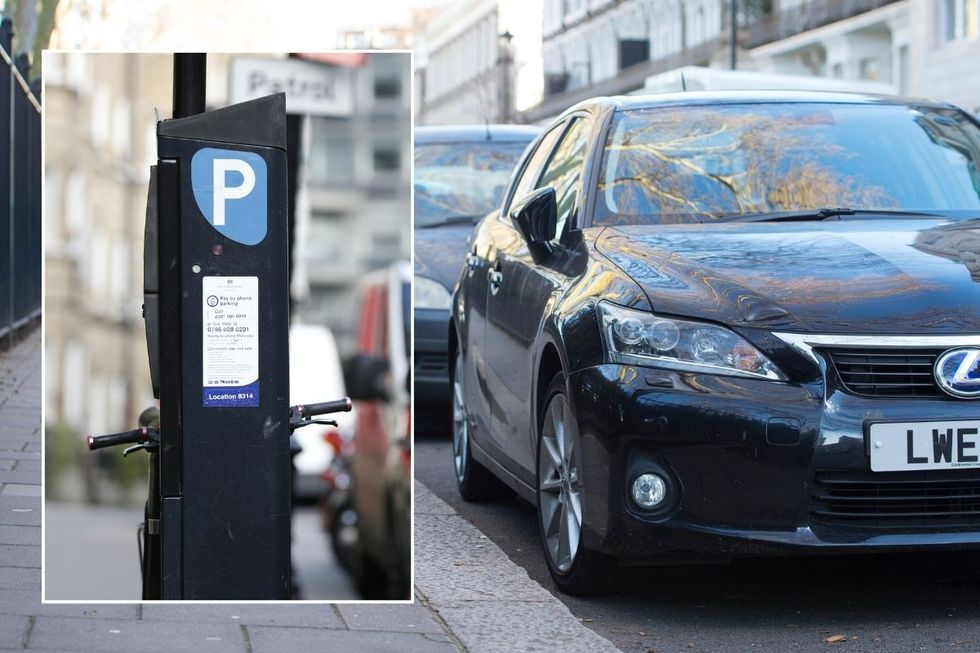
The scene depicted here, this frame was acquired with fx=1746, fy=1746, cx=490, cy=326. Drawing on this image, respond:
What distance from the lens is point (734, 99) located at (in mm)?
6230

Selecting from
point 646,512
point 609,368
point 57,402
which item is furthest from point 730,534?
point 57,402

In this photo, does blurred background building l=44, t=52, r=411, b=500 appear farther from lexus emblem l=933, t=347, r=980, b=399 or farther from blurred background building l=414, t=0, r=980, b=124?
blurred background building l=414, t=0, r=980, b=124

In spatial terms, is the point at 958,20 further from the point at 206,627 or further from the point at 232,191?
the point at 232,191

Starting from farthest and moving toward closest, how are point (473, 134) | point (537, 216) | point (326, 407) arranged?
point (473, 134), point (537, 216), point (326, 407)

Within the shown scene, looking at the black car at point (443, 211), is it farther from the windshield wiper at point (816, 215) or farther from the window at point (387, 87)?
the window at point (387, 87)

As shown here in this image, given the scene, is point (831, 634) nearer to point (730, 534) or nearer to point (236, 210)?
point (730, 534)

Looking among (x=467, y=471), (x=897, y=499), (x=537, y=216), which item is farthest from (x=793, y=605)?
(x=467, y=471)

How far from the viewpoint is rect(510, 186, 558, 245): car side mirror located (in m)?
5.74

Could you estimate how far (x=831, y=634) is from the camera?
4672 millimetres

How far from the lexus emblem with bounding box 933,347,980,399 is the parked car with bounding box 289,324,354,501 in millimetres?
1885

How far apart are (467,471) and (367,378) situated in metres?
4.18

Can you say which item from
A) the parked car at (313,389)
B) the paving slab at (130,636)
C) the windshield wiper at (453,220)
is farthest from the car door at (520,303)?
the windshield wiper at (453,220)

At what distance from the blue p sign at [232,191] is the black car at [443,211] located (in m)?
5.88

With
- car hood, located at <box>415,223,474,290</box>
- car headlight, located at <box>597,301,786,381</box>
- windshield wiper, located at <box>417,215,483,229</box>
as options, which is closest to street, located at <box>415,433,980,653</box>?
car headlight, located at <box>597,301,786,381</box>
